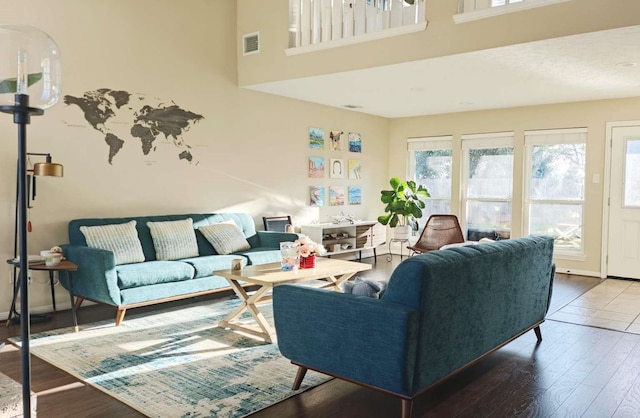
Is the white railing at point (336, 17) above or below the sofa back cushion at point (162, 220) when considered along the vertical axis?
above

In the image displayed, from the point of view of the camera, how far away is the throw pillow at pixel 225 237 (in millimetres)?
5637

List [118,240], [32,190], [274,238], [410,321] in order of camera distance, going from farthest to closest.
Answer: [274,238] → [118,240] → [32,190] → [410,321]

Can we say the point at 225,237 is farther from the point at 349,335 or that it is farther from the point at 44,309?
the point at 349,335

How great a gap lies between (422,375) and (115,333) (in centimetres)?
265

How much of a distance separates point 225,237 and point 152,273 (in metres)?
1.22

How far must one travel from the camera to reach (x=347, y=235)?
7840 millimetres

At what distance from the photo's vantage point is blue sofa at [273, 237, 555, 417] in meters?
2.54

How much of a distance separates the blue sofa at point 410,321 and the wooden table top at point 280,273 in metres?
0.95

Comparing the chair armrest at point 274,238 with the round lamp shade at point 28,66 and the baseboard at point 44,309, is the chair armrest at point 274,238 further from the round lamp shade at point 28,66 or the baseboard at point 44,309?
the round lamp shade at point 28,66

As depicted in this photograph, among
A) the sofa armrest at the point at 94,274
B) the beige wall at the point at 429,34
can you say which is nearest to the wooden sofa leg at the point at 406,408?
the sofa armrest at the point at 94,274

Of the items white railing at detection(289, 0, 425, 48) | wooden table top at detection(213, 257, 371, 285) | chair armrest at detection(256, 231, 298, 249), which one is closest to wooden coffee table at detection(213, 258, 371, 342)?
wooden table top at detection(213, 257, 371, 285)

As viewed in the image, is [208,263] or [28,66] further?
[208,263]

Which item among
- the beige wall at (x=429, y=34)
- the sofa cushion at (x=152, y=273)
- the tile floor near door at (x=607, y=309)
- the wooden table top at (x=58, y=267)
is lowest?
the tile floor near door at (x=607, y=309)

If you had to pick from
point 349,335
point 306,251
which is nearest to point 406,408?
point 349,335
